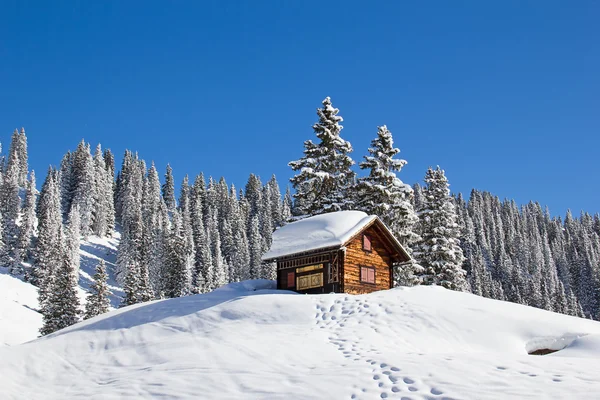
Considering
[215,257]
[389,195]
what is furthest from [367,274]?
[215,257]

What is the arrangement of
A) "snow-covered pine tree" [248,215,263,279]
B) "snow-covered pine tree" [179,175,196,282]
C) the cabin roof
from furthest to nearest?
"snow-covered pine tree" [248,215,263,279] → "snow-covered pine tree" [179,175,196,282] → the cabin roof

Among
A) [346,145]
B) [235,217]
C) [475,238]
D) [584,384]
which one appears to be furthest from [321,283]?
[475,238]

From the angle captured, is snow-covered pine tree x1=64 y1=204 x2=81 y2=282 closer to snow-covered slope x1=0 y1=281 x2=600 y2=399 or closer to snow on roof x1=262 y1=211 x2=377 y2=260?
snow on roof x1=262 y1=211 x2=377 y2=260

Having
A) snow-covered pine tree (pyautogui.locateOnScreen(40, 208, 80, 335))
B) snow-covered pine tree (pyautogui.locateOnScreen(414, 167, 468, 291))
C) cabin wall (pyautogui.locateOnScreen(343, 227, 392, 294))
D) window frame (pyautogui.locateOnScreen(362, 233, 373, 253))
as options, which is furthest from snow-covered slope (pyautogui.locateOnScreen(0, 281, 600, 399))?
snow-covered pine tree (pyautogui.locateOnScreen(40, 208, 80, 335))

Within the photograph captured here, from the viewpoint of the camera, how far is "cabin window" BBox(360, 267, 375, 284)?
37281 millimetres

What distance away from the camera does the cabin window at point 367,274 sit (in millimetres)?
37281

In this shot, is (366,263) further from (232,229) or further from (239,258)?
(232,229)

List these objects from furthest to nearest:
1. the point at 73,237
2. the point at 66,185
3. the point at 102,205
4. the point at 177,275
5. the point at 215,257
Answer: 1. the point at 66,185
2. the point at 102,205
3. the point at 215,257
4. the point at 73,237
5. the point at 177,275

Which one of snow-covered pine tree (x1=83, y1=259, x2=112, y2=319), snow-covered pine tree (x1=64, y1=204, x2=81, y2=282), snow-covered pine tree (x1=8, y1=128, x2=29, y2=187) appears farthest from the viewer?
snow-covered pine tree (x1=8, y1=128, x2=29, y2=187)

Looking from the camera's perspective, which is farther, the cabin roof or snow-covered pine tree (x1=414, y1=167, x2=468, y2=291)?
snow-covered pine tree (x1=414, y1=167, x2=468, y2=291)

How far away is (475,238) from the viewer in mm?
159375

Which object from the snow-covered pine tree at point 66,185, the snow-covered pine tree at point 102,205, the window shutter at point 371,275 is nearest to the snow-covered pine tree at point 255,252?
the snow-covered pine tree at point 102,205

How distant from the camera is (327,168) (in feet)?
148

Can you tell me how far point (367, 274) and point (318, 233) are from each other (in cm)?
442
